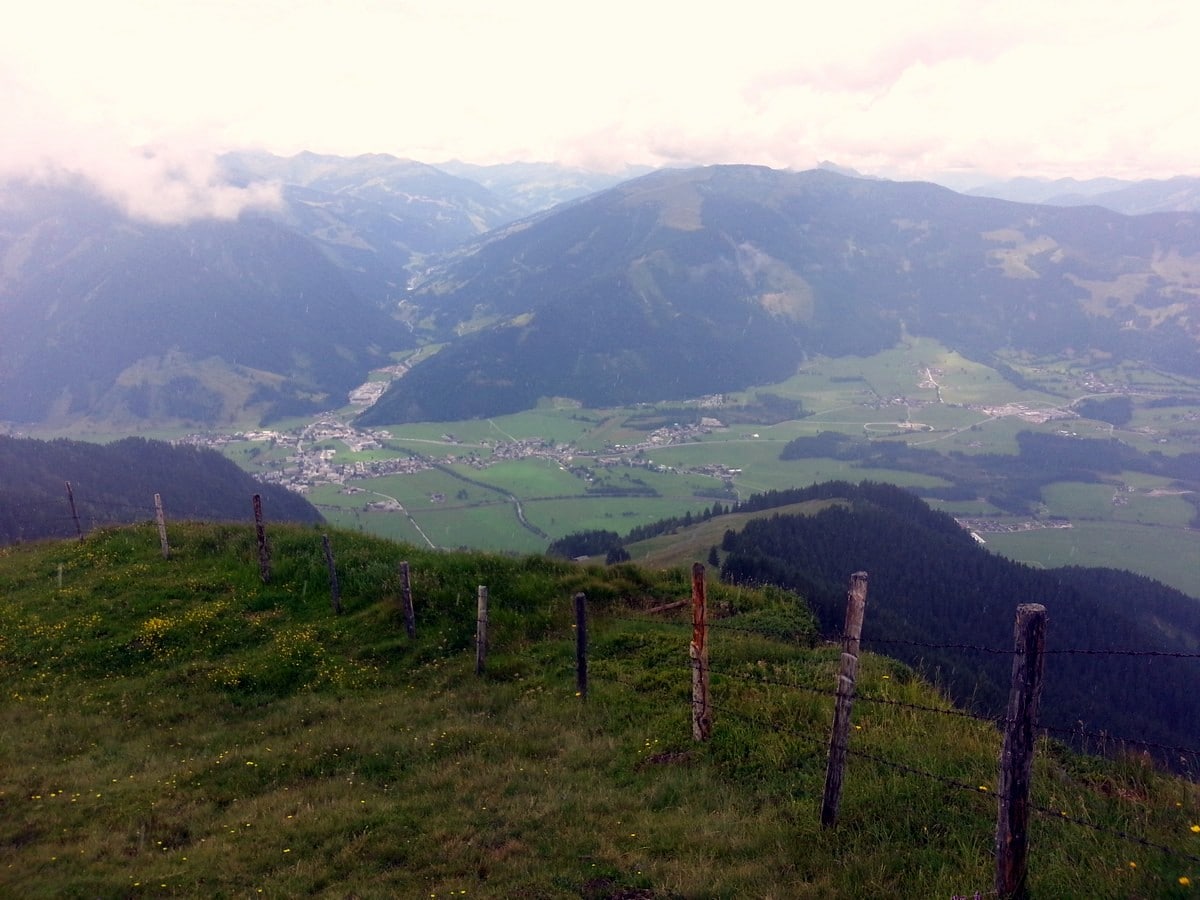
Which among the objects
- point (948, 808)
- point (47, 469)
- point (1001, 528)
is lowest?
point (1001, 528)

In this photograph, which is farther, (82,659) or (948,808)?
(82,659)

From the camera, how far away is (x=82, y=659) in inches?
829

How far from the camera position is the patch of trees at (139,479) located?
11869 centimetres

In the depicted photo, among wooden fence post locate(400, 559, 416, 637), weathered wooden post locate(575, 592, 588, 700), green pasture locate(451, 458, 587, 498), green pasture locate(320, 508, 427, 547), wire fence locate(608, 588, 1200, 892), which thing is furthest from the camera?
green pasture locate(451, 458, 587, 498)

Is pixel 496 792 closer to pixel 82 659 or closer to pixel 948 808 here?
pixel 948 808

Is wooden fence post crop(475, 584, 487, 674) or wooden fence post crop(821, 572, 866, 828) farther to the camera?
wooden fence post crop(475, 584, 487, 674)

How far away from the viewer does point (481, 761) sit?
14.1 metres

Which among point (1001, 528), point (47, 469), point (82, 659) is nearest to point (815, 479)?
point (1001, 528)

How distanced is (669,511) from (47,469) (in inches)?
4761

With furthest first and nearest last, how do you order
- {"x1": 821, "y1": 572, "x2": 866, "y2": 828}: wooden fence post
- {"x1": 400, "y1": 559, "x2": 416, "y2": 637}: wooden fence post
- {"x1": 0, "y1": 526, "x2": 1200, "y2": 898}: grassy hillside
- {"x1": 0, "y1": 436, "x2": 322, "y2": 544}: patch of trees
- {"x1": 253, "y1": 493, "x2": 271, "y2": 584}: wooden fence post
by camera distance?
{"x1": 0, "y1": 436, "x2": 322, "y2": 544}: patch of trees → {"x1": 253, "y1": 493, "x2": 271, "y2": 584}: wooden fence post → {"x1": 400, "y1": 559, "x2": 416, "y2": 637}: wooden fence post → {"x1": 821, "y1": 572, "x2": 866, "y2": 828}: wooden fence post → {"x1": 0, "y1": 526, "x2": 1200, "y2": 898}: grassy hillside

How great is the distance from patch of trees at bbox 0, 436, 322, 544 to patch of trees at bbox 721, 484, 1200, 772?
82008 millimetres

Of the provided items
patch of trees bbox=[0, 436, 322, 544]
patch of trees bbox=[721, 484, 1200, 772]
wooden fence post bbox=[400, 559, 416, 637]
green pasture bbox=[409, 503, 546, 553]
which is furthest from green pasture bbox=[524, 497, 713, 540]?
wooden fence post bbox=[400, 559, 416, 637]

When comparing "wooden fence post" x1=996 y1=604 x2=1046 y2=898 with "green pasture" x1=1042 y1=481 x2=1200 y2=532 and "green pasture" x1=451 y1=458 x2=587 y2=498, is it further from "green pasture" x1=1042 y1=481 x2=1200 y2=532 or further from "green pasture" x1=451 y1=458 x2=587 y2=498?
"green pasture" x1=1042 y1=481 x2=1200 y2=532

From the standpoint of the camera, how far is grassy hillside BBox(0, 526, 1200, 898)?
9.35m
